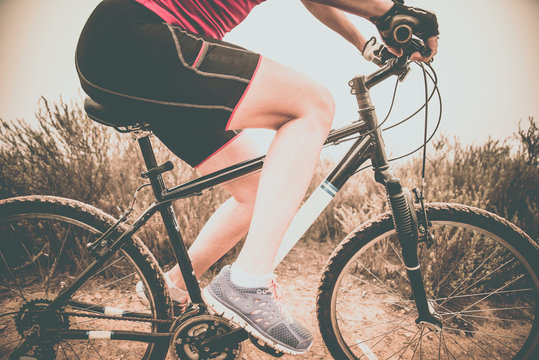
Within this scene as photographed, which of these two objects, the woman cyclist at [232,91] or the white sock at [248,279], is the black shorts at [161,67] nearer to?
the woman cyclist at [232,91]

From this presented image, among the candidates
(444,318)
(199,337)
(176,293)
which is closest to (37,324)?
(176,293)

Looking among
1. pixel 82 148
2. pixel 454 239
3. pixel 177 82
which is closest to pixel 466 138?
pixel 454 239

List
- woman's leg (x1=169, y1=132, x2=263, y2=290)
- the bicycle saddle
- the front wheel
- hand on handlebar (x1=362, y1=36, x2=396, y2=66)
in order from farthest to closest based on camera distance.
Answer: woman's leg (x1=169, y1=132, x2=263, y2=290) < the front wheel < hand on handlebar (x1=362, y1=36, x2=396, y2=66) < the bicycle saddle

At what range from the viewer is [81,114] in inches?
94.7

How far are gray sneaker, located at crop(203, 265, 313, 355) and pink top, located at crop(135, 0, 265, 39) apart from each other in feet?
2.96

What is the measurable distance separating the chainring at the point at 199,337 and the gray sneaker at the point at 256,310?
191mm

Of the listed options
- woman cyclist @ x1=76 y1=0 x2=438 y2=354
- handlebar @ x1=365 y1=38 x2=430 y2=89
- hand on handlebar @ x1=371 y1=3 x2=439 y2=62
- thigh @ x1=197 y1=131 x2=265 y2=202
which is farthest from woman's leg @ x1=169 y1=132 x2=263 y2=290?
hand on handlebar @ x1=371 y1=3 x2=439 y2=62

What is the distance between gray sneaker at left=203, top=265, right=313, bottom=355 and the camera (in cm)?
102

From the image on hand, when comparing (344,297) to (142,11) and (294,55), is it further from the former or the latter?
(294,55)

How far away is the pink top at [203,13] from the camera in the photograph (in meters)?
0.96

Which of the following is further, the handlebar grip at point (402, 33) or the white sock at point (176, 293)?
the white sock at point (176, 293)

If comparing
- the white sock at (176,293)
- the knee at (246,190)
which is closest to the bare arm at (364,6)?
the knee at (246,190)

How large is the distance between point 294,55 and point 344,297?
3.47m

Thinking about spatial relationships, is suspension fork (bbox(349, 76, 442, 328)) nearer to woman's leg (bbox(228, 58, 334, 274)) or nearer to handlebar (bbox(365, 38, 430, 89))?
handlebar (bbox(365, 38, 430, 89))
